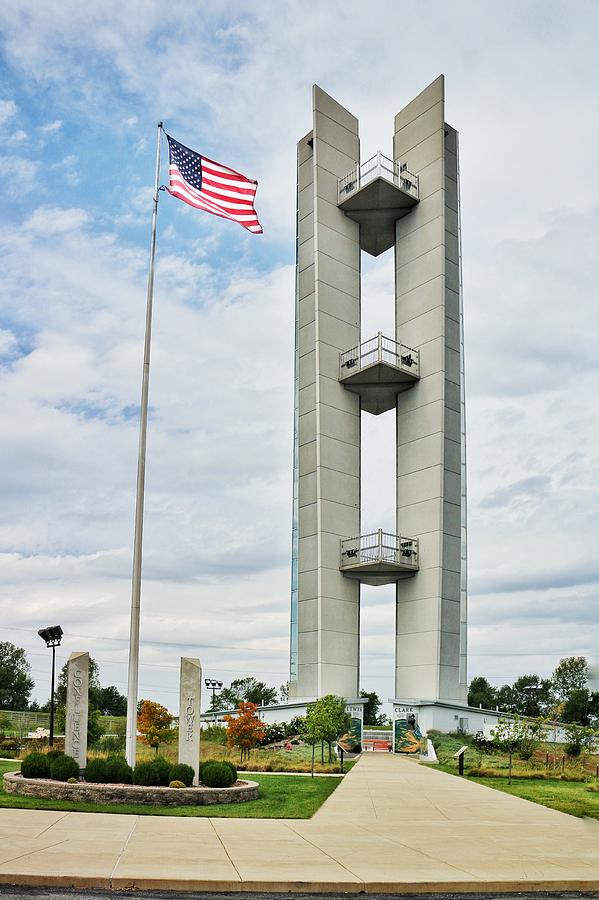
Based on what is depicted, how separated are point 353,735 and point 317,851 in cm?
2621

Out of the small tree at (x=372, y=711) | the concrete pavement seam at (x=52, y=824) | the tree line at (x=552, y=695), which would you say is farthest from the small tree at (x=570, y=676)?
the concrete pavement seam at (x=52, y=824)

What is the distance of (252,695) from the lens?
8031 centimetres

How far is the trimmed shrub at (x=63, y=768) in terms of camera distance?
790 inches

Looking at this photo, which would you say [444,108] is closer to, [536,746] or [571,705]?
[536,746]

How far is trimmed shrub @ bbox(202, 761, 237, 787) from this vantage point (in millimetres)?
20000

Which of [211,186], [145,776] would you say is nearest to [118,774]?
[145,776]

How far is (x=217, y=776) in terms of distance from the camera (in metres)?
20.0

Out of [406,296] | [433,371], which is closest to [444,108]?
[406,296]

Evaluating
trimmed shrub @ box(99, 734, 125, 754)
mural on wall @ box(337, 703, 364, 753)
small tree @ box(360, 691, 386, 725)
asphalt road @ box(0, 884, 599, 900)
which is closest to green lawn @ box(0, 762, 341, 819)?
asphalt road @ box(0, 884, 599, 900)

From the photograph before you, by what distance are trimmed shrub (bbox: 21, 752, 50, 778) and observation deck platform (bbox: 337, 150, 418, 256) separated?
34.2m

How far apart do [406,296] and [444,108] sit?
10.5 m

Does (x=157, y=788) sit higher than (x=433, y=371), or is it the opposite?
(x=433, y=371)

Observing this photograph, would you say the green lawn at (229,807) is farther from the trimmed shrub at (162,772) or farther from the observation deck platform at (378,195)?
the observation deck platform at (378,195)

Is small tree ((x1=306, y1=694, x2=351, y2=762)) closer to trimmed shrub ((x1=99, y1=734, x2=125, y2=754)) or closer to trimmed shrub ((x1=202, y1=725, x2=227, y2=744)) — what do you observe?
trimmed shrub ((x1=202, y1=725, x2=227, y2=744))
